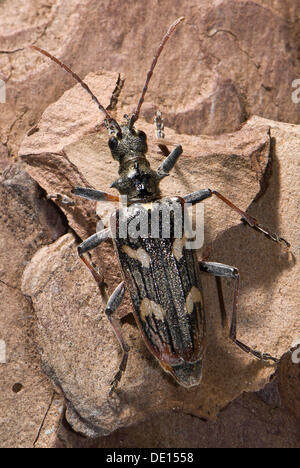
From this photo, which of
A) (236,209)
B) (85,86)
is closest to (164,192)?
(236,209)

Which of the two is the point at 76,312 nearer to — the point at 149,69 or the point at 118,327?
the point at 118,327

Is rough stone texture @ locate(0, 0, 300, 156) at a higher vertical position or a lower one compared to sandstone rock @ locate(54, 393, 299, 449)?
higher

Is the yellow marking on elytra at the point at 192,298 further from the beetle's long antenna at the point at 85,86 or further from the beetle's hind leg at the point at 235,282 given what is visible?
the beetle's long antenna at the point at 85,86

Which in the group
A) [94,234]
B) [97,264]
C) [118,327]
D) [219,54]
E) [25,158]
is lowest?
[118,327]

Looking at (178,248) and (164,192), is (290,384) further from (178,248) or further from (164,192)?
(164,192)

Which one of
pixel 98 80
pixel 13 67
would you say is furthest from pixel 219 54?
pixel 13 67

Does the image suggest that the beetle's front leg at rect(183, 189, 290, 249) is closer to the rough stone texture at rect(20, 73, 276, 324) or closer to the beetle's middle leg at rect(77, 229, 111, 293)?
the rough stone texture at rect(20, 73, 276, 324)

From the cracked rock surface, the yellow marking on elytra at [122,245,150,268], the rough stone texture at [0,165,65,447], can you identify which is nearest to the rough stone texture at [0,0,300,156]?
the cracked rock surface
